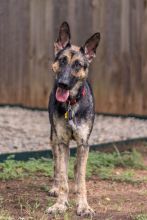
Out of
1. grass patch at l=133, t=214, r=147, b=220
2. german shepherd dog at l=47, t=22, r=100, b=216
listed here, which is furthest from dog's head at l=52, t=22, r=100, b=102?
grass patch at l=133, t=214, r=147, b=220

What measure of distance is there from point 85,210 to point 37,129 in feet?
15.2

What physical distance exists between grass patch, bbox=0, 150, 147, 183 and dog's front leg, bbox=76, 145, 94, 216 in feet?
4.74

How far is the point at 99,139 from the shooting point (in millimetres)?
10242

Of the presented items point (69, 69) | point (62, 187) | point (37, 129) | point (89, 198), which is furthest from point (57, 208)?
point (37, 129)

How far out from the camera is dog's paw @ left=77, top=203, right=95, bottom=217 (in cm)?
633

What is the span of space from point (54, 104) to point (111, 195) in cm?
120

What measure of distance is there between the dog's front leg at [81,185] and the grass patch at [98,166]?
1.45m

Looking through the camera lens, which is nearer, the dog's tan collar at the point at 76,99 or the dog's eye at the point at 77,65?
the dog's eye at the point at 77,65

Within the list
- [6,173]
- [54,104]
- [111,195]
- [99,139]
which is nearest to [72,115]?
[54,104]

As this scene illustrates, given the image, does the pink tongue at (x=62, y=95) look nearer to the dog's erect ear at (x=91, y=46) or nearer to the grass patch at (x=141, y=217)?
the dog's erect ear at (x=91, y=46)

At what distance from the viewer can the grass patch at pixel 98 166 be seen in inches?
316

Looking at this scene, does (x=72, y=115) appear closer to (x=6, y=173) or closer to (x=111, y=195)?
(x=111, y=195)

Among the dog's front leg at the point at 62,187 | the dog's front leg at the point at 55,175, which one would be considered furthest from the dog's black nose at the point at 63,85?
the dog's front leg at the point at 55,175

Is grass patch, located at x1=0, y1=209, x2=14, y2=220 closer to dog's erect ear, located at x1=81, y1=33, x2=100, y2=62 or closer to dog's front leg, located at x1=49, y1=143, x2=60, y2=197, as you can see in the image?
dog's front leg, located at x1=49, y1=143, x2=60, y2=197
